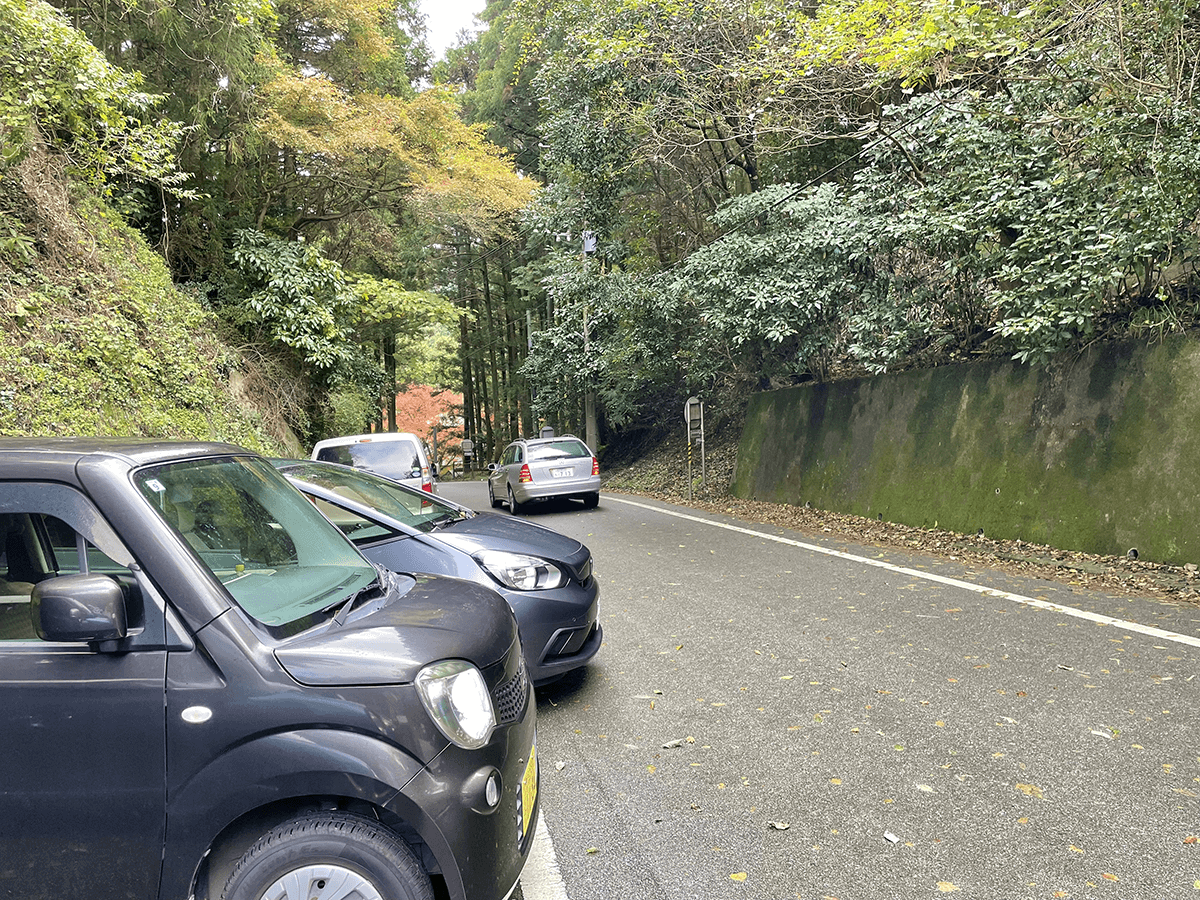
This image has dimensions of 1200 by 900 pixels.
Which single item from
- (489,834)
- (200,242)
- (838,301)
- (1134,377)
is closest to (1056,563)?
(1134,377)

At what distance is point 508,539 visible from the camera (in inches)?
203

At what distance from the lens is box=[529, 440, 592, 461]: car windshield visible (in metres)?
16.2

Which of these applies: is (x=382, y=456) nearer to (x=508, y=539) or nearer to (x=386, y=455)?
(x=386, y=455)

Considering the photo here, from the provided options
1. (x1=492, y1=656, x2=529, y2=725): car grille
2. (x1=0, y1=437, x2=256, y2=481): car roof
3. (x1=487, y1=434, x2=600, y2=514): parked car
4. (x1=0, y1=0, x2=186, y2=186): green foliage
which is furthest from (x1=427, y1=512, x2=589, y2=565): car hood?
(x1=487, y1=434, x2=600, y2=514): parked car

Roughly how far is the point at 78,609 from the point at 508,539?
10.3 feet

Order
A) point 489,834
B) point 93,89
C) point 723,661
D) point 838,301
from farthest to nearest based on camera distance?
point 838,301
point 93,89
point 723,661
point 489,834

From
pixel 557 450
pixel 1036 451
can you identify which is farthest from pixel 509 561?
pixel 557 450

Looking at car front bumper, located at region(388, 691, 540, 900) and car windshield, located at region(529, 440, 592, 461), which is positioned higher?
car windshield, located at region(529, 440, 592, 461)

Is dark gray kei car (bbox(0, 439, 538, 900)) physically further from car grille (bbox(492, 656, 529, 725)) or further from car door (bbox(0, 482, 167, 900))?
car grille (bbox(492, 656, 529, 725))

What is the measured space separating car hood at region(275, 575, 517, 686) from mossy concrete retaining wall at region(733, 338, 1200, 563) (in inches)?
291

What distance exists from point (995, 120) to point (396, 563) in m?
9.40

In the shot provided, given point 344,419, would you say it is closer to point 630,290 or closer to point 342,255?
point 342,255

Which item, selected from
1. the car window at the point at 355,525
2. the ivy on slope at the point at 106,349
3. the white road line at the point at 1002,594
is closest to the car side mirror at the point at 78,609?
the car window at the point at 355,525

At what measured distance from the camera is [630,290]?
66.1 feet
